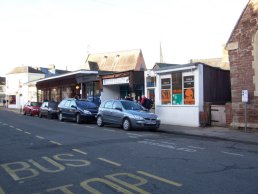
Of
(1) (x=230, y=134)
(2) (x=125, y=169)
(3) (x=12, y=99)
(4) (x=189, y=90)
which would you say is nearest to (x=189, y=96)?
(4) (x=189, y=90)

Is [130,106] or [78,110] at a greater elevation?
[130,106]

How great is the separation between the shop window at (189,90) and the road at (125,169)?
28.6 ft

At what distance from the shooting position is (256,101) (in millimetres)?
16531

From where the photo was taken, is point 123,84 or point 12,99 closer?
point 123,84

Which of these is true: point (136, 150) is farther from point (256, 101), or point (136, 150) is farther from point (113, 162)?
point (256, 101)

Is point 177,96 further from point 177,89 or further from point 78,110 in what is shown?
point 78,110

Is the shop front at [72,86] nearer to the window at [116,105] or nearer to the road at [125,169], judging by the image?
the window at [116,105]

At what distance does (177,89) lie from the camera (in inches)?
833

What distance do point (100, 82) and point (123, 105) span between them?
38.8ft

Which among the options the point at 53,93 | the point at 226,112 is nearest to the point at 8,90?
the point at 53,93

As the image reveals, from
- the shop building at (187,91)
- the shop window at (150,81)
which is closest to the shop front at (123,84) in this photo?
the shop window at (150,81)

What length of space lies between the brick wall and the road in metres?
5.98

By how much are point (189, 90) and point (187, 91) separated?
0.17 meters

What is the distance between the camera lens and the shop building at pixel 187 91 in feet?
64.0
